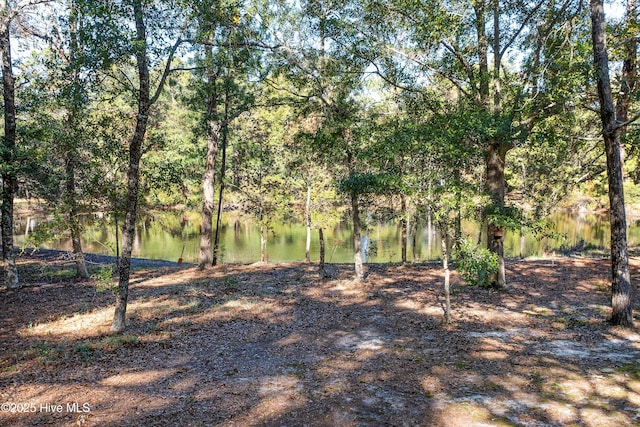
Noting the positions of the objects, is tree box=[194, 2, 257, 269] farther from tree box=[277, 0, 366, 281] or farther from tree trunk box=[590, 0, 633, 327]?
tree trunk box=[590, 0, 633, 327]

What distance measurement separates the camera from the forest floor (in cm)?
577

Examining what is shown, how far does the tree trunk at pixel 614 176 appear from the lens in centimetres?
907

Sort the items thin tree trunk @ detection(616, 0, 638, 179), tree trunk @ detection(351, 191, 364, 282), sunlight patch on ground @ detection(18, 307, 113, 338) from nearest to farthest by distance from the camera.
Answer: sunlight patch on ground @ detection(18, 307, 113, 338), thin tree trunk @ detection(616, 0, 638, 179), tree trunk @ detection(351, 191, 364, 282)

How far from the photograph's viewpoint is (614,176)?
9234 mm

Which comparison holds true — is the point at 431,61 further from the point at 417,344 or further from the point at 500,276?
the point at 417,344

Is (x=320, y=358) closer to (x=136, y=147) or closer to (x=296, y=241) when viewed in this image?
(x=136, y=147)

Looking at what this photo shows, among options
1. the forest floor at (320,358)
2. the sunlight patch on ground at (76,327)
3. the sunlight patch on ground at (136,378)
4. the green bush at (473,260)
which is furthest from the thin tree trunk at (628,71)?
the sunlight patch on ground at (76,327)

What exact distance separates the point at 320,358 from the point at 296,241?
30.6 meters

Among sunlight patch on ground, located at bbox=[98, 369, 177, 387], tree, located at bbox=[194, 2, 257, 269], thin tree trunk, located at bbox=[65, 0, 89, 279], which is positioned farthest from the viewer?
tree, located at bbox=[194, 2, 257, 269]

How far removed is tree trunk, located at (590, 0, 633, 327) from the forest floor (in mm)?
727

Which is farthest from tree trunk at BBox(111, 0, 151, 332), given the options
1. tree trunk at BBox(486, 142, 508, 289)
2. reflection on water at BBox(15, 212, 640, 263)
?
reflection on water at BBox(15, 212, 640, 263)

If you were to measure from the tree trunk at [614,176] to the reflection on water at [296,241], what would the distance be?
1647 centimetres

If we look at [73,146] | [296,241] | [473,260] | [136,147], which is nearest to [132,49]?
[136,147]

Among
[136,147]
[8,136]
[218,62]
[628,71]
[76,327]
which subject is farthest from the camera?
[8,136]
